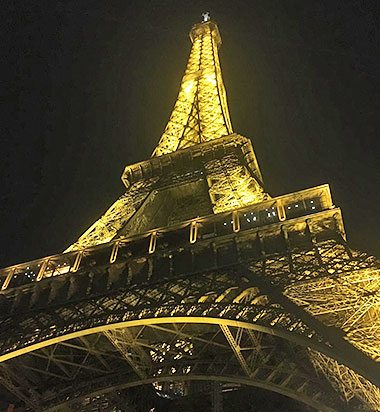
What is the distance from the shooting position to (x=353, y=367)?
1061 cm

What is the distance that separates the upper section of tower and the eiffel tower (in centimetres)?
844

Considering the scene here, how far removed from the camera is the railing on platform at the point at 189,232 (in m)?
17.0

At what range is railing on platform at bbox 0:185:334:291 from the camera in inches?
671

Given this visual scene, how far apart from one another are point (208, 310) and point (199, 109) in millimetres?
23071

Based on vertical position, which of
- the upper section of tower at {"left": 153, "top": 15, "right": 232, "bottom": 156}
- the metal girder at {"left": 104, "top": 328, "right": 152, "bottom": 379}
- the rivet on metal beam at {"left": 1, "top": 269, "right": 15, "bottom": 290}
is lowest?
the metal girder at {"left": 104, "top": 328, "right": 152, "bottom": 379}

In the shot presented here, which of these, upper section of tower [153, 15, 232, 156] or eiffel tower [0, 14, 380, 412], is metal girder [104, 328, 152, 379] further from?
upper section of tower [153, 15, 232, 156]

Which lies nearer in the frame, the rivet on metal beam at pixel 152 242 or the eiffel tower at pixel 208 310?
the eiffel tower at pixel 208 310

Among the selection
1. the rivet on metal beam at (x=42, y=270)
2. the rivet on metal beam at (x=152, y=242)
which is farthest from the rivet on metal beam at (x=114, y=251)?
the rivet on metal beam at (x=42, y=270)

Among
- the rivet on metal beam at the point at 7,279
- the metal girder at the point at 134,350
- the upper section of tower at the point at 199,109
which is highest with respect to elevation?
the upper section of tower at the point at 199,109

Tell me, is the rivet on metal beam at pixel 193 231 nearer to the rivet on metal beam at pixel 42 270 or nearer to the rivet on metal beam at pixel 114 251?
the rivet on metal beam at pixel 114 251

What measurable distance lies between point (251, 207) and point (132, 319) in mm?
6015

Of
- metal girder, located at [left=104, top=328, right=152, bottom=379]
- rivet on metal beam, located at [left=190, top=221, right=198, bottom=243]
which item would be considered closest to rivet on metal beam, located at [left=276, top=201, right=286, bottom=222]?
rivet on metal beam, located at [left=190, top=221, right=198, bottom=243]

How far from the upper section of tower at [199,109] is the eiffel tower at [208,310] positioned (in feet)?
27.7

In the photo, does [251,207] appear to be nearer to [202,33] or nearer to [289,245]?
[289,245]
